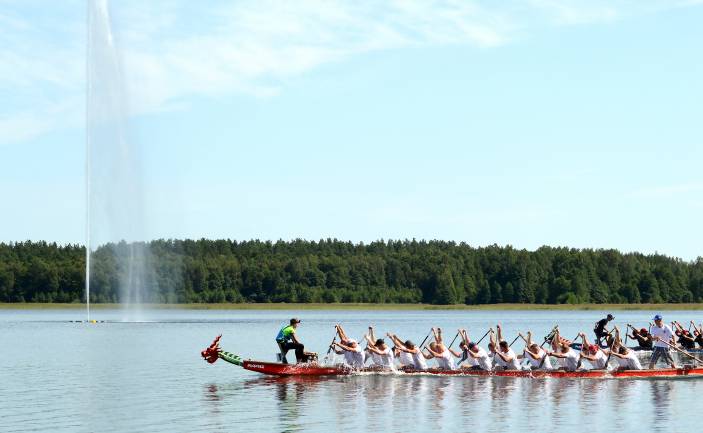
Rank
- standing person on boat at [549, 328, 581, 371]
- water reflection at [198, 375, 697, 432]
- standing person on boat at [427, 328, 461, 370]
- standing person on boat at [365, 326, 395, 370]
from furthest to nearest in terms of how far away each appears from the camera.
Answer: standing person on boat at [365, 326, 395, 370] → standing person on boat at [427, 328, 461, 370] → standing person on boat at [549, 328, 581, 371] → water reflection at [198, 375, 697, 432]

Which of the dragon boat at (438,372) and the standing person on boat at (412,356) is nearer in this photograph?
the dragon boat at (438,372)

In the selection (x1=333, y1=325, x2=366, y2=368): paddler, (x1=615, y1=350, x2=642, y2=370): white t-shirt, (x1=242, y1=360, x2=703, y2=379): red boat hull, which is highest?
(x1=333, y1=325, x2=366, y2=368): paddler

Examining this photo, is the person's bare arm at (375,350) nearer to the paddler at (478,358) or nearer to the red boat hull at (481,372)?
the red boat hull at (481,372)

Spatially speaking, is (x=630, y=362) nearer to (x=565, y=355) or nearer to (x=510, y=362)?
(x=565, y=355)

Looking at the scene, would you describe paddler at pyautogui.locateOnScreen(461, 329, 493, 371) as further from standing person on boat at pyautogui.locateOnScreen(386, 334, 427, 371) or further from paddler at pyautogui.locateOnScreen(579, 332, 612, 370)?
paddler at pyautogui.locateOnScreen(579, 332, 612, 370)

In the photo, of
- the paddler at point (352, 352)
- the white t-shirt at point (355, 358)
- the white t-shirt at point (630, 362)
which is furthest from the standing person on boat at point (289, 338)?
the white t-shirt at point (630, 362)

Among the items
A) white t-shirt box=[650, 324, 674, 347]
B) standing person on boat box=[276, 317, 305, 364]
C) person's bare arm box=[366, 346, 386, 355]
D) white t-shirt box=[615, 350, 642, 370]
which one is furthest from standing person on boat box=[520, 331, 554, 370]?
standing person on boat box=[276, 317, 305, 364]

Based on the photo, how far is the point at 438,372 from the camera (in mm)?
47188

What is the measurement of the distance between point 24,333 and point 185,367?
42947mm

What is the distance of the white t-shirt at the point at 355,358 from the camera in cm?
4788

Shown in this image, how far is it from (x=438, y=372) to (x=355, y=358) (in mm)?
3524

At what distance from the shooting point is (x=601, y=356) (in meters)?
46.1

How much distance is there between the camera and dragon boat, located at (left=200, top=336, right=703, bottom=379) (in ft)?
151

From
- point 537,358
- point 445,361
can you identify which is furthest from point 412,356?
point 537,358
